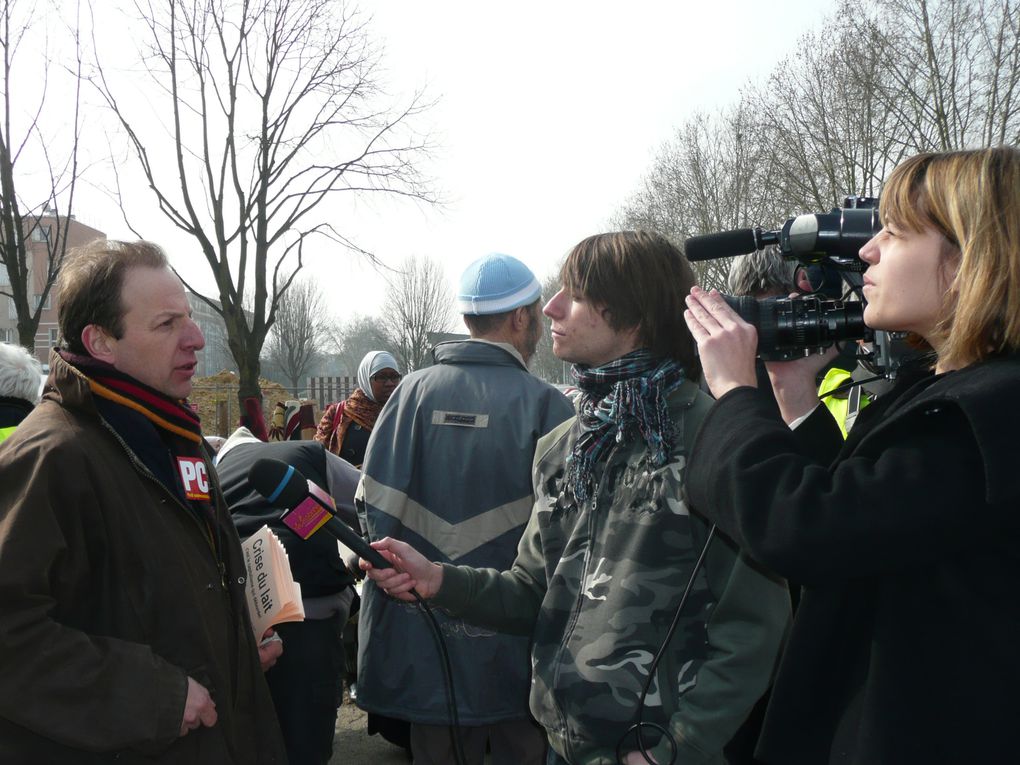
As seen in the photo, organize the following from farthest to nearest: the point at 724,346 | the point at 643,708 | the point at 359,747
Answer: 1. the point at 359,747
2. the point at 643,708
3. the point at 724,346

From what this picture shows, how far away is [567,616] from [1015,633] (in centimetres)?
100

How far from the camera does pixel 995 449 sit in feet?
4.06

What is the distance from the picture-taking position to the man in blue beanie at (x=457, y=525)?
10.4 feet

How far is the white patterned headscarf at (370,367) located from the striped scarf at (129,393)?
4261mm

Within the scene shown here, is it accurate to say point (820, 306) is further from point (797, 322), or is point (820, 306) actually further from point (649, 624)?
point (649, 624)

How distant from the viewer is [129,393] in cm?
233

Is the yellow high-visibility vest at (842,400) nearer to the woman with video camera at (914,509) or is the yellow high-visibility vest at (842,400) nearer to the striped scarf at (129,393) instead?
the woman with video camera at (914,509)

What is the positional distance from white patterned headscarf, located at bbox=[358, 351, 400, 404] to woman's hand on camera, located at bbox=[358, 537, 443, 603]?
451 centimetres

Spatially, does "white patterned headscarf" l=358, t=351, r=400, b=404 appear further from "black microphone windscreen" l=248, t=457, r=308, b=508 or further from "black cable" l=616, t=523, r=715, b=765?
"black cable" l=616, t=523, r=715, b=765

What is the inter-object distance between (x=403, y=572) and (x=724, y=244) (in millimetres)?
1138

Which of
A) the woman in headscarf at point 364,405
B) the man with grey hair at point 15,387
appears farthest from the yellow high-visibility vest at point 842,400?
the woman in headscarf at point 364,405

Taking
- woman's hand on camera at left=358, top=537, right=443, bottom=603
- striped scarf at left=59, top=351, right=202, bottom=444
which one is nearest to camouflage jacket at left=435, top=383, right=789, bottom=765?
woman's hand on camera at left=358, top=537, right=443, bottom=603

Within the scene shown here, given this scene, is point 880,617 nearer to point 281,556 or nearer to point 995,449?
point 995,449

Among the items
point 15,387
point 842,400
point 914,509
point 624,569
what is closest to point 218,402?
point 15,387
